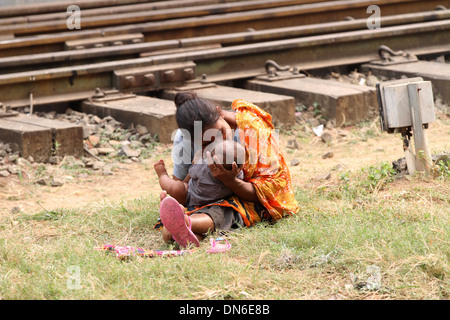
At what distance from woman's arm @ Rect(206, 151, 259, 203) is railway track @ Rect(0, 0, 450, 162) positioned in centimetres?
236

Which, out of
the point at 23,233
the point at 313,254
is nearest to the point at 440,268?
the point at 313,254

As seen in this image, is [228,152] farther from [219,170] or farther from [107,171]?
[107,171]

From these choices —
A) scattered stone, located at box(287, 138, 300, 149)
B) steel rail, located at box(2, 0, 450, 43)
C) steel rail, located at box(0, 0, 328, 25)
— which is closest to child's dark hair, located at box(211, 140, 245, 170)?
scattered stone, located at box(287, 138, 300, 149)

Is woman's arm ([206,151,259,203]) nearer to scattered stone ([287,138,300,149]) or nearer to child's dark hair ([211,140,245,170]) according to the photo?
child's dark hair ([211,140,245,170])

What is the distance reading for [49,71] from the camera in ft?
23.3

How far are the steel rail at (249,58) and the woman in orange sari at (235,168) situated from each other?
2901 millimetres

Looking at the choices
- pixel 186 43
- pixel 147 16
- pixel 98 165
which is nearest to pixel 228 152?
pixel 98 165

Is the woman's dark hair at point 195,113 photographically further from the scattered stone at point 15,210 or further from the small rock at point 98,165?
the small rock at point 98,165

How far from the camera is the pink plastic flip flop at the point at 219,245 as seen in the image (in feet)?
13.3

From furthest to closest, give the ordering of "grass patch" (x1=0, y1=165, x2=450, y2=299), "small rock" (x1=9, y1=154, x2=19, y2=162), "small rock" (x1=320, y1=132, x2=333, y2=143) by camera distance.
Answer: "small rock" (x1=320, y1=132, x2=333, y2=143)
"small rock" (x1=9, y1=154, x2=19, y2=162)
"grass patch" (x1=0, y1=165, x2=450, y2=299)

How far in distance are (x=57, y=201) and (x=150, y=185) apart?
786 mm

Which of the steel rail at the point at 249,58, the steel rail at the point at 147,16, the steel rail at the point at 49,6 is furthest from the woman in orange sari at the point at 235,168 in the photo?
the steel rail at the point at 49,6

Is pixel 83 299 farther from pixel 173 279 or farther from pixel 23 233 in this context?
pixel 23 233

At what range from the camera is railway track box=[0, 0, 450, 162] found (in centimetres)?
729
